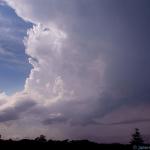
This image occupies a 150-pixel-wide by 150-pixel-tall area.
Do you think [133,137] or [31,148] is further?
[133,137]

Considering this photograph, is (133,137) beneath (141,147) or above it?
above

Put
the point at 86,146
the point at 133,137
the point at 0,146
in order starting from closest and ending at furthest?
the point at 0,146 → the point at 86,146 → the point at 133,137

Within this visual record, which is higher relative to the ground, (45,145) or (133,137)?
(133,137)

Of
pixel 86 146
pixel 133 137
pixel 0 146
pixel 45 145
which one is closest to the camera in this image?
pixel 0 146

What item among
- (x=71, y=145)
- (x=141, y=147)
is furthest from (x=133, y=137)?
(x=71, y=145)

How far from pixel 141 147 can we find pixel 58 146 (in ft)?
95.9

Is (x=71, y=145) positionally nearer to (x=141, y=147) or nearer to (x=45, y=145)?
(x=45, y=145)

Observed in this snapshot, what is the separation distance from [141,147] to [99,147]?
1450 cm

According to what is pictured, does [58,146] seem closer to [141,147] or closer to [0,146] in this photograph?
[0,146]

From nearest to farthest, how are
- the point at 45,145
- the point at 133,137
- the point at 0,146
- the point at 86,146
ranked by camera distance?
the point at 0,146
the point at 45,145
the point at 86,146
the point at 133,137

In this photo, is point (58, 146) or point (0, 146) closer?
point (0, 146)

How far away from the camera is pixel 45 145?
322ft

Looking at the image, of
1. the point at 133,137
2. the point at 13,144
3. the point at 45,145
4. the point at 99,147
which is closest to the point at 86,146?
the point at 99,147

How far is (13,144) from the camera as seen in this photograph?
92.9m
